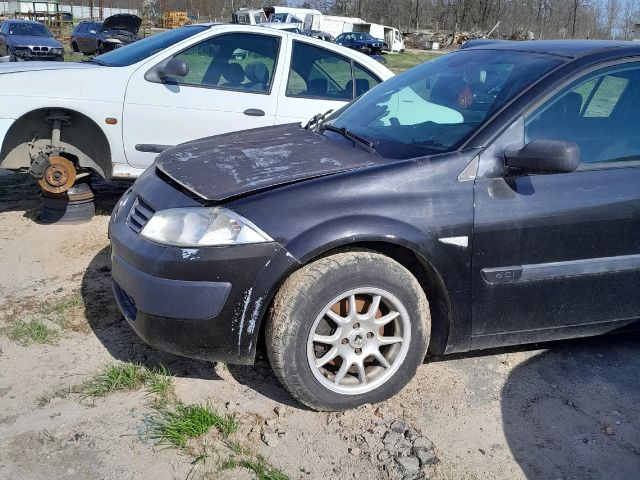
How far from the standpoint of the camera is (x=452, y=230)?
9.80 ft

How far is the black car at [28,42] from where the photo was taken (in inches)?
831

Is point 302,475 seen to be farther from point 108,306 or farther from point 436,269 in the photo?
point 108,306

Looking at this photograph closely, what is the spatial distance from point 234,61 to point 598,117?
336cm

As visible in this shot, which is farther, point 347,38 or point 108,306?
point 347,38

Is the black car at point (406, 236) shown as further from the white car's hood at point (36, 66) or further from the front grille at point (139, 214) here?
the white car's hood at point (36, 66)

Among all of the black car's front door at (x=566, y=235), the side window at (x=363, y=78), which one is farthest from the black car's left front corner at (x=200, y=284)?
the side window at (x=363, y=78)

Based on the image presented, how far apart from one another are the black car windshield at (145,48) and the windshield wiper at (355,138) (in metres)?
2.45

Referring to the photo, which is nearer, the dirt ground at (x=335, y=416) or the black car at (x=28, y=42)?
the dirt ground at (x=335, y=416)

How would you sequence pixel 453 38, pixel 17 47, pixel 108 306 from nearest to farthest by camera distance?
1. pixel 108 306
2. pixel 17 47
3. pixel 453 38

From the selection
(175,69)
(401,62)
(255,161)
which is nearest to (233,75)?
(175,69)

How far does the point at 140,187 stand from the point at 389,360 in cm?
158

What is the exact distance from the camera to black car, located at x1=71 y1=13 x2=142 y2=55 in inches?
1104

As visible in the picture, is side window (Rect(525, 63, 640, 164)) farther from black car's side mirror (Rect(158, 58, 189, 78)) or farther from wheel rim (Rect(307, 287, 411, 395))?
black car's side mirror (Rect(158, 58, 189, 78))

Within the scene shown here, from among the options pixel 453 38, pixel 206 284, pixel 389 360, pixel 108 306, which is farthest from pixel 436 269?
pixel 453 38
